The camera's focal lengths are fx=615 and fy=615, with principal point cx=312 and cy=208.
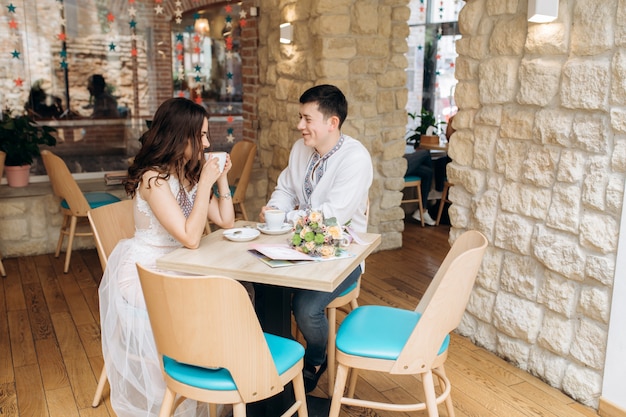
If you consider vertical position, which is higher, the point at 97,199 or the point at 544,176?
the point at 544,176

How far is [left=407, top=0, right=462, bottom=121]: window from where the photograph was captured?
308 inches

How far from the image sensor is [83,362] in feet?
10.5

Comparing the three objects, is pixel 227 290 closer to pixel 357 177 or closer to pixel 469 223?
pixel 357 177

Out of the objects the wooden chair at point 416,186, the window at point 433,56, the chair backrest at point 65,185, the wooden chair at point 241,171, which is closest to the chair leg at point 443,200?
the wooden chair at point 416,186

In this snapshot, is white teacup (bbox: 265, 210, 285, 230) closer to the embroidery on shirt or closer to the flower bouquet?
the flower bouquet

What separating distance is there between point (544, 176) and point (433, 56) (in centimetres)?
548

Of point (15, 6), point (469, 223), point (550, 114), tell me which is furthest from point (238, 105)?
point (550, 114)

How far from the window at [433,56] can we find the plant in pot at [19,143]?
4.81m

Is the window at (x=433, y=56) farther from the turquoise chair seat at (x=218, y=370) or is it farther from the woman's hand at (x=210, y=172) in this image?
the turquoise chair seat at (x=218, y=370)

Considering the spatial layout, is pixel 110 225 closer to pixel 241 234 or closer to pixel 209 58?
pixel 241 234

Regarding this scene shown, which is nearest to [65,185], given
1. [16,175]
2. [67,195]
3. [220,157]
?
[67,195]

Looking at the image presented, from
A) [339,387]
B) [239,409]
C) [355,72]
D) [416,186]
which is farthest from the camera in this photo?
[416,186]

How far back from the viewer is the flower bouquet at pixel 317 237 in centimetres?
229

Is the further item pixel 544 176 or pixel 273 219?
pixel 544 176
